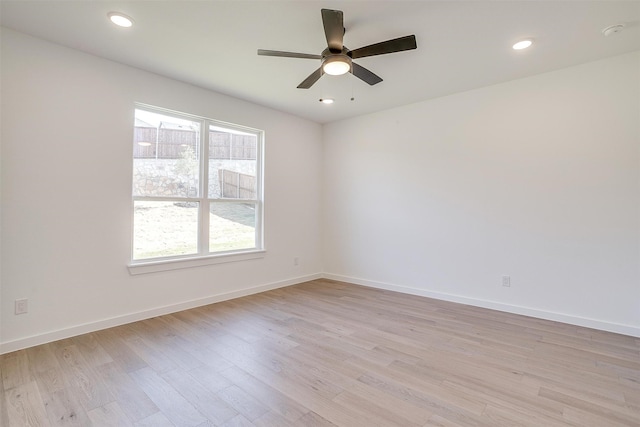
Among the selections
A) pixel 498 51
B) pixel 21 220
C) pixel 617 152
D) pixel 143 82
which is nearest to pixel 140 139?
pixel 143 82

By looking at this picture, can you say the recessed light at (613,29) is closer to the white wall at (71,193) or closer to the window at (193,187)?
the window at (193,187)

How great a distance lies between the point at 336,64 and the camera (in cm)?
237

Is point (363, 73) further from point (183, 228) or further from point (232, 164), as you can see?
point (183, 228)

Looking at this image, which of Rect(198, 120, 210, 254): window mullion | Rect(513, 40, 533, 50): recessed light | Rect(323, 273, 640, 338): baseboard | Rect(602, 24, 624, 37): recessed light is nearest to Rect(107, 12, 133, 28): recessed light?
Rect(198, 120, 210, 254): window mullion

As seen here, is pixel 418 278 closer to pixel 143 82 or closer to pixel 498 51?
pixel 498 51

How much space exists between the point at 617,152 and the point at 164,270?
484 centimetres

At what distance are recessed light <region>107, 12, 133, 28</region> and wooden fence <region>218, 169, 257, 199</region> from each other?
6.15 feet

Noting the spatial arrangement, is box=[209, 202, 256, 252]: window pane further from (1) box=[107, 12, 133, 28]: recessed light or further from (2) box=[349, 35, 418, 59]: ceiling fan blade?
(2) box=[349, 35, 418, 59]: ceiling fan blade

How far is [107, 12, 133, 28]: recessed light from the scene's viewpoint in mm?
2361

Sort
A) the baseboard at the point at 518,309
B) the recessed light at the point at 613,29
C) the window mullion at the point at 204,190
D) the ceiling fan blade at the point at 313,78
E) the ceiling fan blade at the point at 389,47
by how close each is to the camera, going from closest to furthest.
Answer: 1. the ceiling fan blade at the point at 389,47
2. the recessed light at the point at 613,29
3. the ceiling fan blade at the point at 313,78
4. the baseboard at the point at 518,309
5. the window mullion at the point at 204,190

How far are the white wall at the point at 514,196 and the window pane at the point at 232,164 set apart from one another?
1639mm

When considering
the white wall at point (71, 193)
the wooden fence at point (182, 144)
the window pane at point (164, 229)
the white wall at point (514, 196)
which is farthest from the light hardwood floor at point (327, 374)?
the wooden fence at point (182, 144)

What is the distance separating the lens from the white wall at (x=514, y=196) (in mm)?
2998

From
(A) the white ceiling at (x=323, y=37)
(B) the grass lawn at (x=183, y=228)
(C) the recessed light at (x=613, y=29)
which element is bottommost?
(B) the grass lawn at (x=183, y=228)
